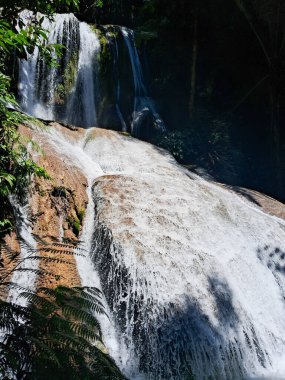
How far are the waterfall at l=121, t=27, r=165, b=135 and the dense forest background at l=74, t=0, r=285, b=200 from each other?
338 millimetres

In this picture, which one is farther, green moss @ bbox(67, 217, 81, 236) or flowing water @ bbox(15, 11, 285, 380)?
green moss @ bbox(67, 217, 81, 236)

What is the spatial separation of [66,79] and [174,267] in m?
7.99

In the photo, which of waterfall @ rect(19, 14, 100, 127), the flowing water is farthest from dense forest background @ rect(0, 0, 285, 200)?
the flowing water

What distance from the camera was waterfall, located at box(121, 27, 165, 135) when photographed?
13.3 m

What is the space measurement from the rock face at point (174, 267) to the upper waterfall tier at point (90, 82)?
3485 millimetres

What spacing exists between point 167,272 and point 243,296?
134 cm

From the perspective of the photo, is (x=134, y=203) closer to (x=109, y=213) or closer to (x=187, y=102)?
(x=109, y=213)

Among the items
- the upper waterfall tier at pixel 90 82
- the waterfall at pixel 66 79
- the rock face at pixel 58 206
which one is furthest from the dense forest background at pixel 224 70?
the rock face at pixel 58 206

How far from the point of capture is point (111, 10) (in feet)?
54.9

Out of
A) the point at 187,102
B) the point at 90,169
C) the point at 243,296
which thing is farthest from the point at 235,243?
the point at 187,102

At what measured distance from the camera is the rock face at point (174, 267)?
5281 mm

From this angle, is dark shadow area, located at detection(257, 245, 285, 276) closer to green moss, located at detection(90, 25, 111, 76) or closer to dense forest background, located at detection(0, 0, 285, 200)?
dense forest background, located at detection(0, 0, 285, 200)

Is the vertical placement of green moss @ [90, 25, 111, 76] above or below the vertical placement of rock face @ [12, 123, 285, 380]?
above

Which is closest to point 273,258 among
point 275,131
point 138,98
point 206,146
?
point 206,146
